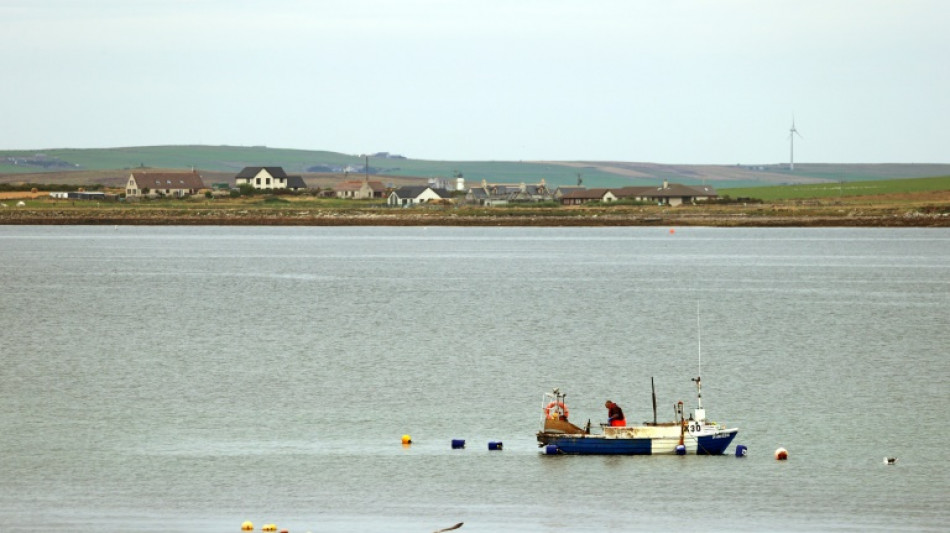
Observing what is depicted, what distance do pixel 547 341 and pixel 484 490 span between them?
27.4m

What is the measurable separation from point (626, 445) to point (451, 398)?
9.43 m

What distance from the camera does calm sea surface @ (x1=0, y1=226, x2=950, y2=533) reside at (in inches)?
1163

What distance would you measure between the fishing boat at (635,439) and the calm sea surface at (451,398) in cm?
36

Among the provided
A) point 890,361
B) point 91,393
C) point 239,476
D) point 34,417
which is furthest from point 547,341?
point 239,476

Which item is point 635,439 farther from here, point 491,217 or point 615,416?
point 491,217

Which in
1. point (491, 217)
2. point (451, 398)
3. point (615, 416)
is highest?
point (491, 217)

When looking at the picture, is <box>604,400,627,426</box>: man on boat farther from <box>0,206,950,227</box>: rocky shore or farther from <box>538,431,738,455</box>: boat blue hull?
<box>0,206,950,227</box>: rocky shore

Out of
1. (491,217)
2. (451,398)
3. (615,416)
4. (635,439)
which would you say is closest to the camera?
(635,439)

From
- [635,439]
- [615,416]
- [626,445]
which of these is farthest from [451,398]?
[635,439]

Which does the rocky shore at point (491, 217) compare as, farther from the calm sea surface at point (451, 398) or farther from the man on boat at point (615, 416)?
the man on boat at point (615, 416)

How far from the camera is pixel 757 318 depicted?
69.3 m

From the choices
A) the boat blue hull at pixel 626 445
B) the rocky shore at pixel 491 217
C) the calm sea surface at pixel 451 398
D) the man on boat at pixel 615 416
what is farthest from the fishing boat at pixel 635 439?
the rocky shore at pixel 491 217

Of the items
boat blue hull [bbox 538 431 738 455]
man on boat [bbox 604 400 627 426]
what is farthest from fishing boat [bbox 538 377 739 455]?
man on boat [bbox 604 400 627 426]

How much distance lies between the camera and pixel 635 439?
34.4 meters
